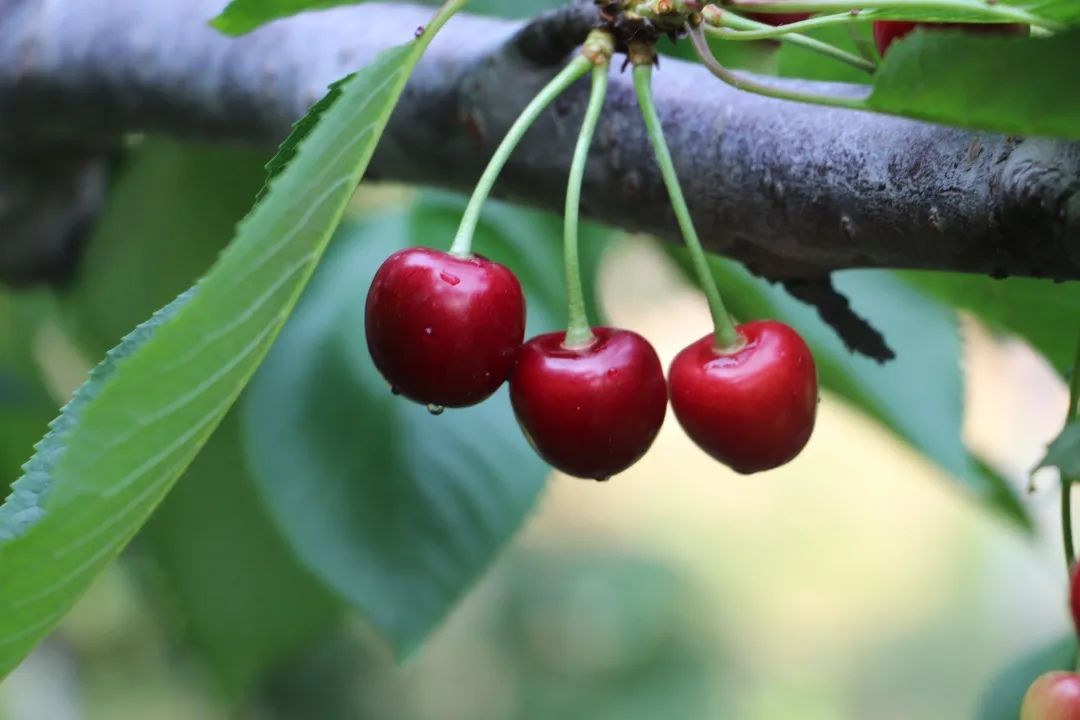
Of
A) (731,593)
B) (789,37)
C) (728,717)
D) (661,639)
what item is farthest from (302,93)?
(731,593)

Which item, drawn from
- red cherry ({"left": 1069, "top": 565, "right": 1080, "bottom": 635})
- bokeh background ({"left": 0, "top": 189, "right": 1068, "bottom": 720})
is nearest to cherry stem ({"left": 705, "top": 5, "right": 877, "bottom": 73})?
red cherry ({"left": 1069, "top": 565, "right": 1080, "bottom": 635})

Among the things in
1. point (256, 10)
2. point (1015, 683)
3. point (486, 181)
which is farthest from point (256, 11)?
point (1015, 683)

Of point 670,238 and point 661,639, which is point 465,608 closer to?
point 661,639

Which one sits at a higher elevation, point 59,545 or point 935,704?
point 59,545

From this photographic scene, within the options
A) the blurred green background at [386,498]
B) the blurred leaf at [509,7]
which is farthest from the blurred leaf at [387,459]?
the blurred leaf at [509,7]

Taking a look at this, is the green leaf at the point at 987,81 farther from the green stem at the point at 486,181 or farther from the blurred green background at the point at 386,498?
the blurred green background at the point at 386,498

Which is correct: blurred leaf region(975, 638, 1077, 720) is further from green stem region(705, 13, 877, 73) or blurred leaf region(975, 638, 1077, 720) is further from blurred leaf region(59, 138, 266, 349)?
blurred leaf region(59, 138, 266, 349)

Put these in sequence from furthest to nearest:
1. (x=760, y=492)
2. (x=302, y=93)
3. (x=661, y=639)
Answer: (x=760, y=492) < (x=661, y=639) < (x=302, y=93)
